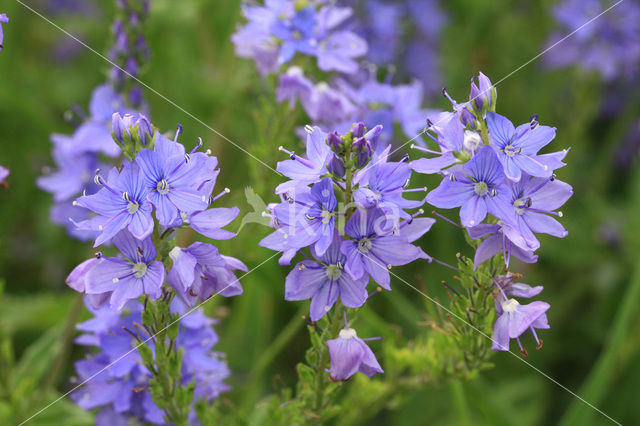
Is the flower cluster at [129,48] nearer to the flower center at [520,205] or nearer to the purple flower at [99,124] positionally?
the purple flower at [99,124]

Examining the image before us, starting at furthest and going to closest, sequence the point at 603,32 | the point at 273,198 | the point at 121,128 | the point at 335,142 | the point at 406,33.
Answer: the point at 406,33 → the point at 603,32 → the point at 273,198 → the point at 121,128 → the point at 335,142

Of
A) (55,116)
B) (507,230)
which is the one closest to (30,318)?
(55,116)

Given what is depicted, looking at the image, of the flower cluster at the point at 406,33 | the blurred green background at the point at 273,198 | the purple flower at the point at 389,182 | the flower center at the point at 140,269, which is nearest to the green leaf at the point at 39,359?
the blurred green background at the point at 273,198

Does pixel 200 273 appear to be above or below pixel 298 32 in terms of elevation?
below

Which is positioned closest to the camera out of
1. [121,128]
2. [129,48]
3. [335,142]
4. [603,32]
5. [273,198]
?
Answer: [335,142]

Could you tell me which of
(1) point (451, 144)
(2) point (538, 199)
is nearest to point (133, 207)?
(1) point (451, 144)

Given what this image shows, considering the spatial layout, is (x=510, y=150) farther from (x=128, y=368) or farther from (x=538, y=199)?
(x=128, y=368)

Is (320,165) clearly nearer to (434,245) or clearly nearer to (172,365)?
(172,365)
